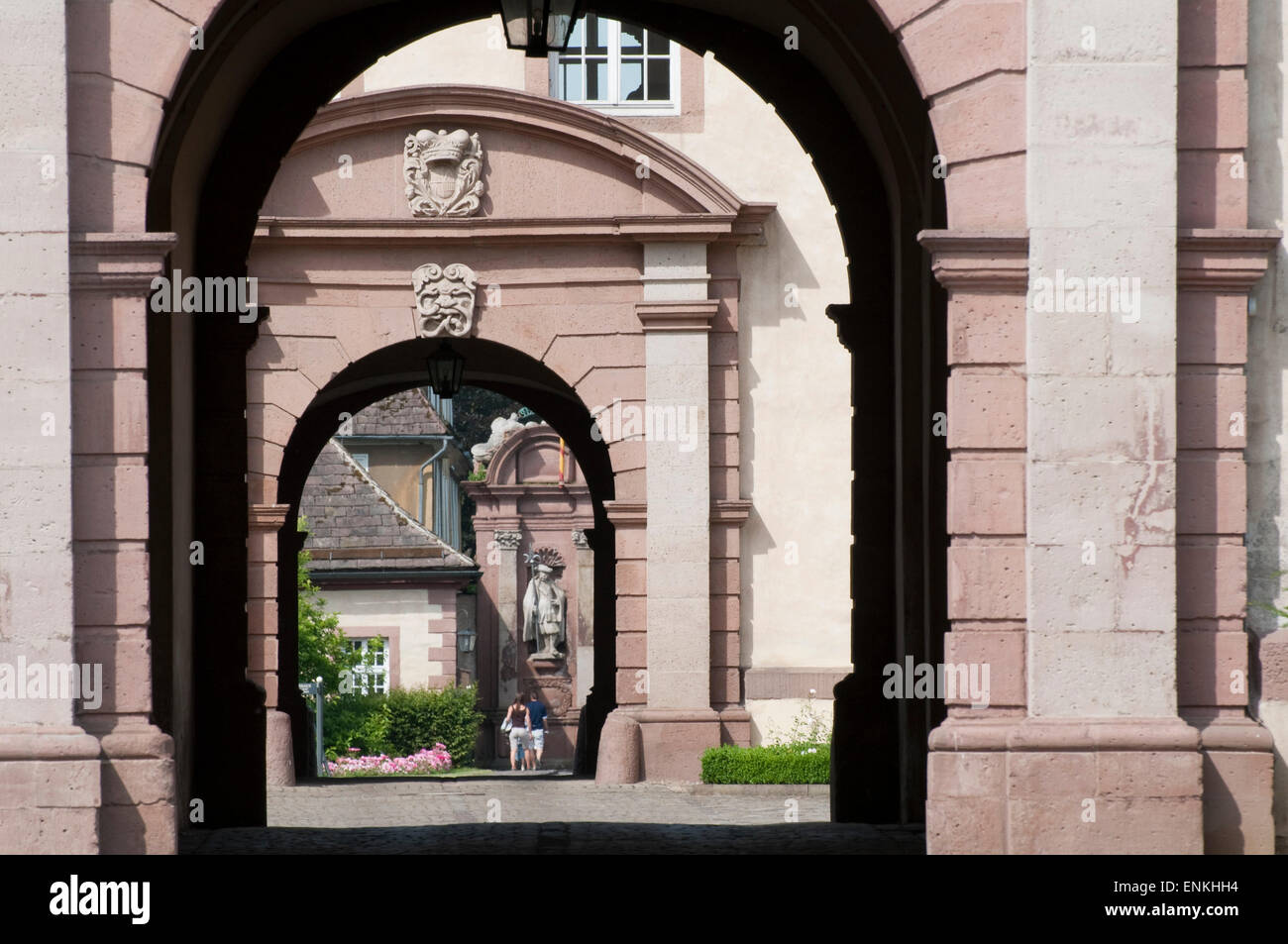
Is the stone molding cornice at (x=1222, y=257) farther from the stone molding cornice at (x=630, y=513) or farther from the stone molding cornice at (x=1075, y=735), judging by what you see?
the stone molding cornice at (x=630, y=513)

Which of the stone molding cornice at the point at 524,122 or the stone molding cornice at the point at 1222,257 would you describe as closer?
the stone molding cornice at the point at 1222,257

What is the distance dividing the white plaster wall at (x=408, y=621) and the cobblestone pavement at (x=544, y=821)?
58.5ft

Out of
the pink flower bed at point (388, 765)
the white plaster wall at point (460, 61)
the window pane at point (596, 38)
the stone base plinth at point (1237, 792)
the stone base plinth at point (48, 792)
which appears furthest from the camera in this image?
the pink flower bed at point (388, 765)

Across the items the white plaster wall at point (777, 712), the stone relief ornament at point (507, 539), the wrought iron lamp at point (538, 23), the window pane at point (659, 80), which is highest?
the window pane at point (659, 80)

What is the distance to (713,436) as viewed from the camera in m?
19.4

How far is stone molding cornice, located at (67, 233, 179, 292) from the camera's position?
812cm

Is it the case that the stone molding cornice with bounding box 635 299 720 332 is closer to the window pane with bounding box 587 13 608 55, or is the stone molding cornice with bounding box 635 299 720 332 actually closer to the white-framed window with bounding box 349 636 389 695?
the window pane with bounding box 587 13 608 55

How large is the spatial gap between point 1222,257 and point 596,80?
13309 mm

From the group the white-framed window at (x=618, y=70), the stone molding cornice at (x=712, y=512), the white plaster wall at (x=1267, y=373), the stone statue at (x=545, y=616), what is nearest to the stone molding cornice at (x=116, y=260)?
the white plaster wall at (x=1267, y=373)

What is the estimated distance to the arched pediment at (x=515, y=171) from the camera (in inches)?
757

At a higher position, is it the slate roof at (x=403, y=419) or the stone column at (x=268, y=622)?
the slate roof at (x=403, y=419)

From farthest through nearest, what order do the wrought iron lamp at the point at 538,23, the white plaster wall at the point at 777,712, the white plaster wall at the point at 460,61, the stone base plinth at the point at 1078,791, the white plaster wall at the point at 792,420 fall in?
the white plaster wall at the point at 460,61 < the white plaster wall at the point at 792,420 < the white plaster wall at the point at 777,712 < the wrought iron lamp at the point at 538,23 < the stone base plinth at the point at 1078,791
